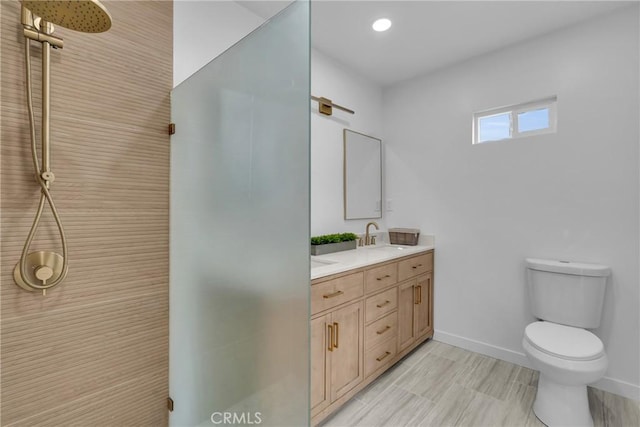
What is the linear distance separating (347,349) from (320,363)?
0.75 ft

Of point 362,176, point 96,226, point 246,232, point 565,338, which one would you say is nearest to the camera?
point 246,232

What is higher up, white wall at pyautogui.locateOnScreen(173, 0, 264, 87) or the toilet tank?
white wall at pyautogui.locateOnScreen(173, 0, 264, 87)

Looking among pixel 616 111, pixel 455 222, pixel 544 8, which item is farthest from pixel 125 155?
pixel 616 111

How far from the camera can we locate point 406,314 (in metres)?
2.25

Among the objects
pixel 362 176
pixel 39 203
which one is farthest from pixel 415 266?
pixel 39 203

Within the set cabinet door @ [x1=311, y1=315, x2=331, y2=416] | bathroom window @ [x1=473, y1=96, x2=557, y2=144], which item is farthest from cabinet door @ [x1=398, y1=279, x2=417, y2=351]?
bathroom window @ [x1=473, y1=96, x2=557, y2=144]

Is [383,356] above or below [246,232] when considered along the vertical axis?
below

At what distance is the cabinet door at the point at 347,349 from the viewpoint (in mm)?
1611

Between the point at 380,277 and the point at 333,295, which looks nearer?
the point at 333,295

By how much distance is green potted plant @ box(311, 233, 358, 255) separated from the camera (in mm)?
2115

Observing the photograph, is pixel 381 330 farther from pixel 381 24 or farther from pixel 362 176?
pixel 381 24

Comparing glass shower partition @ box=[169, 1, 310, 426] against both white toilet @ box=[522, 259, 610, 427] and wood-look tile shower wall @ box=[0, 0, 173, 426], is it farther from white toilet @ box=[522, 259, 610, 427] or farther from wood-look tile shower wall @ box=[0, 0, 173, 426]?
white toilet @ box=[522, 259, 610, 427]

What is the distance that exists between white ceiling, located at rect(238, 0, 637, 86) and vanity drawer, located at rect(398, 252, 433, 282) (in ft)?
5.54

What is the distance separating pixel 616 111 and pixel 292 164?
231 centimetres
